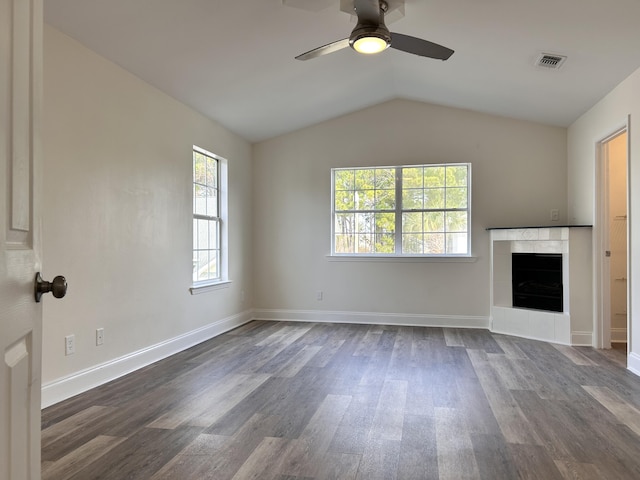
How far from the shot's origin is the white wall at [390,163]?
551 cm

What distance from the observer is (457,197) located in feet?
18.9

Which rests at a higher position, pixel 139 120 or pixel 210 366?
pixel 139 120

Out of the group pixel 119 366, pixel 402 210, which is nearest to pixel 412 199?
pixel 402 210

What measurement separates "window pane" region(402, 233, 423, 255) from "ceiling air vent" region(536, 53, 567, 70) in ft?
8.35

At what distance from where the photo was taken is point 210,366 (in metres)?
3.82

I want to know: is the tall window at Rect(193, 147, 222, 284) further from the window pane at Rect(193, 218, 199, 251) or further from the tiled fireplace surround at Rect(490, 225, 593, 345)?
the tiled fireplace surround at Rect(490, 225, 593, 345)

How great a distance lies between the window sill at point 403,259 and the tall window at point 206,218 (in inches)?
62.0

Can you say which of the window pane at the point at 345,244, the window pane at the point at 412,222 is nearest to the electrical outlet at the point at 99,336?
the window pane at the point at 345,244

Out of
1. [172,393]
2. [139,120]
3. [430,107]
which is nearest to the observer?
[172,393]

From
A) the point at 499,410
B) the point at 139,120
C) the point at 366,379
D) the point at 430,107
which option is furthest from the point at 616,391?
the point at 139,120

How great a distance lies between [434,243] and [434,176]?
2.92ft

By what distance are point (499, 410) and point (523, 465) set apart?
0.73 meters

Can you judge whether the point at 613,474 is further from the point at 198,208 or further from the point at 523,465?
the point at 198,208

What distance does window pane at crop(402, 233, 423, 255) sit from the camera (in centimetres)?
585
